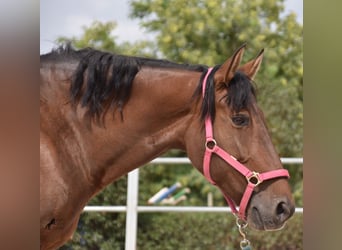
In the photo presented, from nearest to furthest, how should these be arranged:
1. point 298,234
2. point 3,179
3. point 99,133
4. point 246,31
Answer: point 3,179, point 99,133, point 298,234, point 246,31

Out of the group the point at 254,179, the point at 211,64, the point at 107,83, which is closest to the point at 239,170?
the point at 254,179

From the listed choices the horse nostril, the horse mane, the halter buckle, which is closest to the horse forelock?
the horse mane

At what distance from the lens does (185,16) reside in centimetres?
532

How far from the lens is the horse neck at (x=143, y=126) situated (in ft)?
6.49

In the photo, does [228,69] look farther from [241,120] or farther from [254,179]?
[254,179]

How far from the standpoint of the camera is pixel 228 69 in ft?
6.27

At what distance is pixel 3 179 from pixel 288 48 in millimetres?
4846

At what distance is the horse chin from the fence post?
177 centimetres

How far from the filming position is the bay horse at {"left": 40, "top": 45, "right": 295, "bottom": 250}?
1866mm

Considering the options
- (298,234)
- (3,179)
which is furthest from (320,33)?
(298,234)

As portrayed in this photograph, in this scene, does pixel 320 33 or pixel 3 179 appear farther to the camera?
pixel 320 33

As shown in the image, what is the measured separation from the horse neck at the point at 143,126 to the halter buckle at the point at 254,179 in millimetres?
320

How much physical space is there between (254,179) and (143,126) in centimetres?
49

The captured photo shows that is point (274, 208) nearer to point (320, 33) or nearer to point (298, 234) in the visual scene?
point (320, 33)
